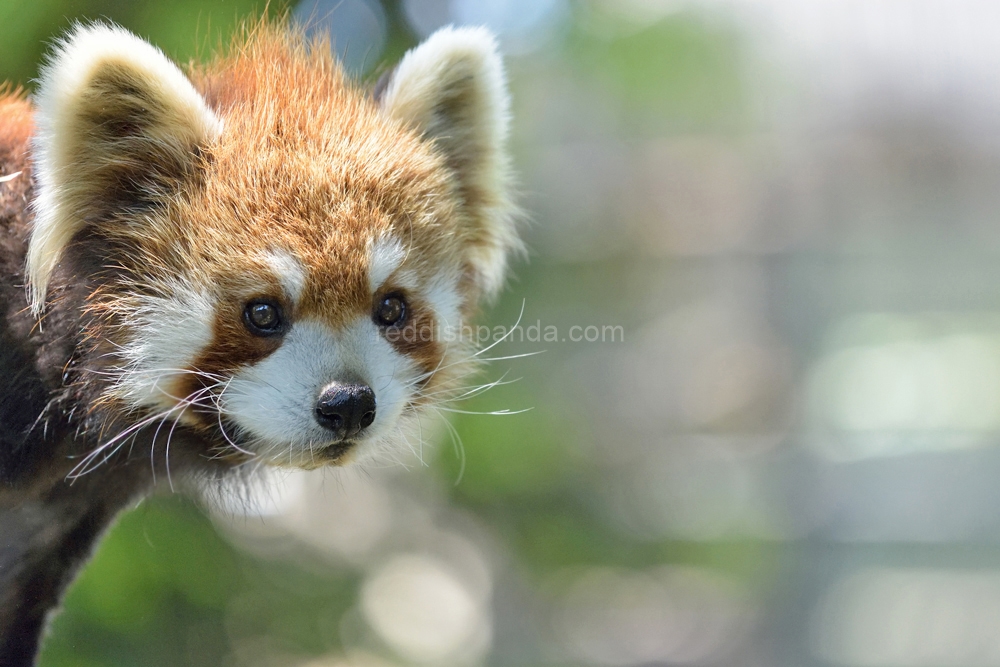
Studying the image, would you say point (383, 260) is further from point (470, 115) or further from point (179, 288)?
point (470, 115)

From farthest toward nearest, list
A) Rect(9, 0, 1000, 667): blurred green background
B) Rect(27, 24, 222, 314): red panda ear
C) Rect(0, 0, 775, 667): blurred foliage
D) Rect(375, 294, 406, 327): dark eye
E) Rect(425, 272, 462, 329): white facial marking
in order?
Rect(9, 0, 1000, 667): blurred green background
Rect(0, 0, 775, 667): blurred foliage
Rect(425, 272, 462, 329): white facial marking
Rect(375, 294, 406, 327): dark eye
Rect(27, 24, 222, 314): red panda ear

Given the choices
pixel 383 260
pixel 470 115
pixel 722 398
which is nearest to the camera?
pixel 383 260

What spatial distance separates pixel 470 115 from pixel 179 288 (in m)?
0.75

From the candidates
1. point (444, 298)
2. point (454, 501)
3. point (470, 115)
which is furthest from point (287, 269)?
point (454, 501)

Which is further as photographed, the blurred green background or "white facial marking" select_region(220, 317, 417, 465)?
the blurred green background

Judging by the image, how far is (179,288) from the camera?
1.40 metres

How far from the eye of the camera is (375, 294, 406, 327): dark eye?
1490 millimetres

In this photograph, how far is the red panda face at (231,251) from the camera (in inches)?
53.2

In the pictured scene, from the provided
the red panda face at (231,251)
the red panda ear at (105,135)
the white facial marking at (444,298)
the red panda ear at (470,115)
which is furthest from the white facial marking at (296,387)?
the red panda ear at (470,115)

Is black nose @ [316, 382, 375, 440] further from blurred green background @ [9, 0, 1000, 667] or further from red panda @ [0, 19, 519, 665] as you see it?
blurred green background @ [9, 0, 1000, 667]

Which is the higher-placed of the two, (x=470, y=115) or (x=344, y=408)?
(x=470, y=115)

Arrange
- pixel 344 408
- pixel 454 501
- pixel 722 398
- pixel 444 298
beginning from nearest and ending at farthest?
1. pixel 344 408
2. pixel 444 298
3. pixel 454 501
4. pixel 722 398

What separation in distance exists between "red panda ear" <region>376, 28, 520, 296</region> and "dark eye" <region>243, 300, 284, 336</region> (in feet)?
1.79

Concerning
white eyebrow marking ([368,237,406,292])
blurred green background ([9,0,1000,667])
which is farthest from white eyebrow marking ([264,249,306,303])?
blurred green background ([9,0,1000,667])
